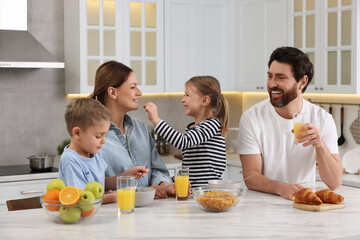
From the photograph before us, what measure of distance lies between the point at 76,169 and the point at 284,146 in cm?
110

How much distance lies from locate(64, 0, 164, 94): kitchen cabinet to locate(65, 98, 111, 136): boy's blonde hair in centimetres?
229

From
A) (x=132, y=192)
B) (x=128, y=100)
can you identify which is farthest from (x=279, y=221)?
(x=128, y=100)

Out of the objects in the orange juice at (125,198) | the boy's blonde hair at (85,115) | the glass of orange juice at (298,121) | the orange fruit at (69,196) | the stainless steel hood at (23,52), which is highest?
the stainless steel hood at (23,52)

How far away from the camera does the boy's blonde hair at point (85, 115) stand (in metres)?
2.36

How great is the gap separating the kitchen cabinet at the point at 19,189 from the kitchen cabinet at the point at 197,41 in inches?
56.3

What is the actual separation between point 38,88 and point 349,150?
263cm

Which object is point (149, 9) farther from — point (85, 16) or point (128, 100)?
point (128, 100)

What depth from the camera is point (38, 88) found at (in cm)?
489

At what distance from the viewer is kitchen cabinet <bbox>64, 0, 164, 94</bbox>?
15.3 ft

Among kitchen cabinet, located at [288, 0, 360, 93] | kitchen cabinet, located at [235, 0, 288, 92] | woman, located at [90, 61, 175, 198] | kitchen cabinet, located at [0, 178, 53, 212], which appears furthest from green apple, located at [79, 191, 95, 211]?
kitchen cabinet, located at [235, 0, 288, 92]

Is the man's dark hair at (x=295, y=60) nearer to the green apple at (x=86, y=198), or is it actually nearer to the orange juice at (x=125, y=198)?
the orange juice at (x=125, y=198)

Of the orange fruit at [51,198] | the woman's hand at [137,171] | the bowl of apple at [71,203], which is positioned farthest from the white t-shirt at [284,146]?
the orange fruit at [51,198]

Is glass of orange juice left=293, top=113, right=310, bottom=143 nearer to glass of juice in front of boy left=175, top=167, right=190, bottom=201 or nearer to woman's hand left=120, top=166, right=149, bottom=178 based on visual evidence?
glass of juice in front of boy left=175, top=167, right=190, bottom=201

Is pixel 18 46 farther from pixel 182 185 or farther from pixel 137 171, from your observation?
pixel 182 185
